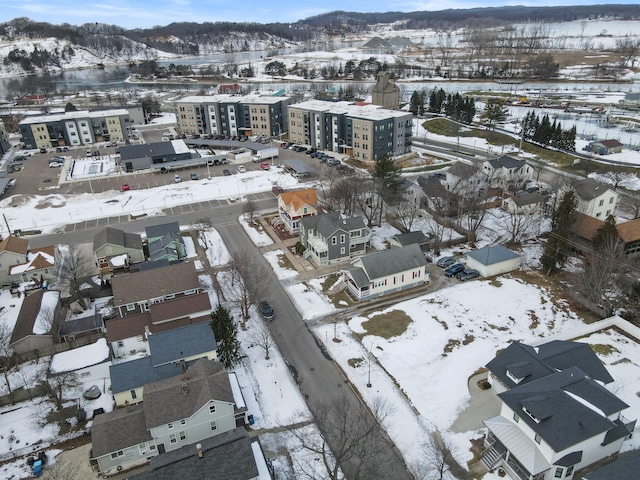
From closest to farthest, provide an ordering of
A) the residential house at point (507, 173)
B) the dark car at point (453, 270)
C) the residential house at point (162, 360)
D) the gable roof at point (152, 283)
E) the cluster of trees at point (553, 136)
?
1. the residential house at point (162, 360)
2. the gable roof at point (152, 283)
3. the dark car at point (453, 270)
4. the residential house at point (507, 173)
5. the cluster of trees at point (553, 136)

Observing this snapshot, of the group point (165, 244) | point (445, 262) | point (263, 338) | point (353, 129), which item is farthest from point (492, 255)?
point (353, 129)

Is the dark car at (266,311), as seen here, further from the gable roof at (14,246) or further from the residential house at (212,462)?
the gable roof at (14,246)

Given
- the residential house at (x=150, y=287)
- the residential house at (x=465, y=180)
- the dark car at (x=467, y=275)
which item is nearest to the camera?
the residential house at (x=150, y=287)

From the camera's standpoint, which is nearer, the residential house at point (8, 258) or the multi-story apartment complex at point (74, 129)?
the residential house at point (8, 258)

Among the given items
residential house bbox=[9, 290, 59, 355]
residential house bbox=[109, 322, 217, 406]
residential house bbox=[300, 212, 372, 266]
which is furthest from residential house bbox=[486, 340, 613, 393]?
residential house bbox=[9, 290, 59, 355]

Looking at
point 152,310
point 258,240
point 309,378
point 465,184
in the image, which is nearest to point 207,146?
point 258,240

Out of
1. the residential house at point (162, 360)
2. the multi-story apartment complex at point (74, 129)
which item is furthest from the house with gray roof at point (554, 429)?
the multi-story apartment complex at point (74, 129)

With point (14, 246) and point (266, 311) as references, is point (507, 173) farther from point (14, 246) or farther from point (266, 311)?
point (14, 246)

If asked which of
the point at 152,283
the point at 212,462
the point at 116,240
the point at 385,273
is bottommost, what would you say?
the point at 385,273
